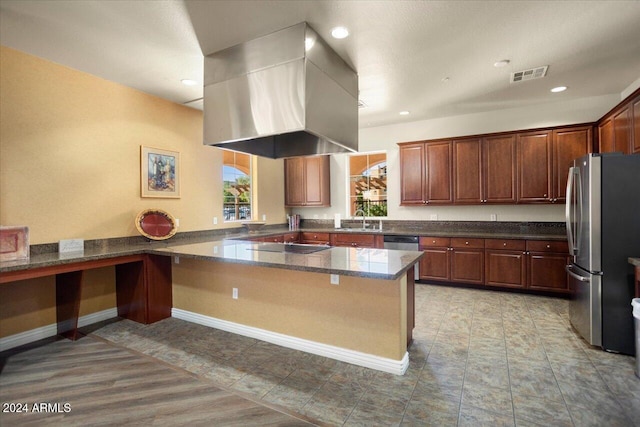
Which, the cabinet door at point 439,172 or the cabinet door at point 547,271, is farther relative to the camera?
the cabinet door at point 439,172

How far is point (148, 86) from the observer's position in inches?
145

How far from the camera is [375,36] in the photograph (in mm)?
2664

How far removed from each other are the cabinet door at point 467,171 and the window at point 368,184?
53.9 inches

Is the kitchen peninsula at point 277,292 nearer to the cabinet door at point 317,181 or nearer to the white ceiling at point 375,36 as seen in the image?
the white ceiling at point 375,36

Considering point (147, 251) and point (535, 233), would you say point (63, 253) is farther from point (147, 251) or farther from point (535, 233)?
point (535, 233)

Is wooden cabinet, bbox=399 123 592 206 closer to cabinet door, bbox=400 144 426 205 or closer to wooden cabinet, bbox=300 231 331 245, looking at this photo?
cabinet door, bbox=400 144 426 205

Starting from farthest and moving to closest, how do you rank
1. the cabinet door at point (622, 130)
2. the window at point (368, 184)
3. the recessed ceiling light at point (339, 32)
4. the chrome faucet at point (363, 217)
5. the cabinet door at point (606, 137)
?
the window at point (368, 184) → the chrome faucet at point (363, 217) → the cabinet door at point (606, 137) → the cabinet door at point (622, 130) → the recessed ceiling light at point (339, 32)

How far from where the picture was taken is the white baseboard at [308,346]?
238cm

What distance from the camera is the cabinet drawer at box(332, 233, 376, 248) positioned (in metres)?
5.19

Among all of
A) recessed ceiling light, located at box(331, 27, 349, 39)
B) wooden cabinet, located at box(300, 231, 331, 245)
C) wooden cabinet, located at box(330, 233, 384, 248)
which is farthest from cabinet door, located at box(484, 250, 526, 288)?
recessed ceiling light, located at box(331, 27, 349, 39)

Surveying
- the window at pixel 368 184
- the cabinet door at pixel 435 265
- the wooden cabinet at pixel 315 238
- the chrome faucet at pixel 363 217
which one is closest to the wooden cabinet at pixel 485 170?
the cabinet door at pixel 435 265

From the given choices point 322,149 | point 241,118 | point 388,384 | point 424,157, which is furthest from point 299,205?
point 388,384

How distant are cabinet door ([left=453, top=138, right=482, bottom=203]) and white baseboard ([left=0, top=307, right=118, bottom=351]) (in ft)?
16.9

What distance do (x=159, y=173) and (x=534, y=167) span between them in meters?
5.30
